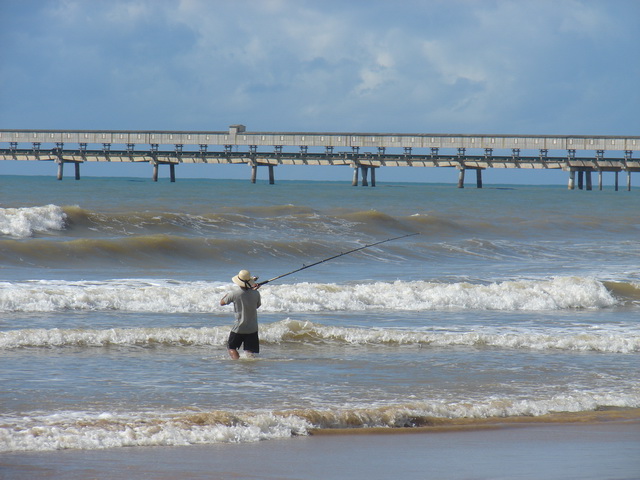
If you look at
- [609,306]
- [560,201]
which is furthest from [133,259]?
[560,201]

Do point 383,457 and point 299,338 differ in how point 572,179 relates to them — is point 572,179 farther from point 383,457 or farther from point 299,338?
point 383,457

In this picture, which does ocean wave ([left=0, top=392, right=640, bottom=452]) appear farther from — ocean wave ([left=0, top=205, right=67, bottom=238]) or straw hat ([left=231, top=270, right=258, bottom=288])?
ocean wave ([left=0, top=205, right=67, bottom=238])

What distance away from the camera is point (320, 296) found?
44.0 feet

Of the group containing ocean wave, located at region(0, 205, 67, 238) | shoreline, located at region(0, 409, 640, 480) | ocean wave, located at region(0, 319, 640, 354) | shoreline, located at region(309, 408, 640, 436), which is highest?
ocean wave, located at region(0, 205, 67, 238)

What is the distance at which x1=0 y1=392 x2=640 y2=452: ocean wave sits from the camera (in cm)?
559

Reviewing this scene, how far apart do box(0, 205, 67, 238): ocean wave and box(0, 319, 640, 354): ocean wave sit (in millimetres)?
14682

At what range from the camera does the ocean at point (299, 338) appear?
6465 millimetres

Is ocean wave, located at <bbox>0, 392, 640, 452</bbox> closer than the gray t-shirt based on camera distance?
Yes

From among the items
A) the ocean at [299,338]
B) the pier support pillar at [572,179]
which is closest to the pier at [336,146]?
the pier support pillar at [572,179]

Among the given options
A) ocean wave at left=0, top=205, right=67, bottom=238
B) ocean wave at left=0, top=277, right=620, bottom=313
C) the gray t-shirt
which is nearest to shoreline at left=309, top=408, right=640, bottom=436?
the gray t-shirt

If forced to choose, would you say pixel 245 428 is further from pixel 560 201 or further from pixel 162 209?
pixel 560 201

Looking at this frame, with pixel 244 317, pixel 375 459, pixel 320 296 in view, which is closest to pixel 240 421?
pixel 375 459

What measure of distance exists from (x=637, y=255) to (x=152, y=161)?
4600 cm

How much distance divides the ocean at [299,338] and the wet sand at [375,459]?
285 mm
